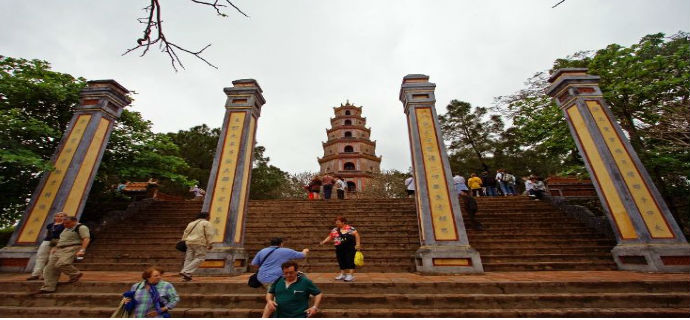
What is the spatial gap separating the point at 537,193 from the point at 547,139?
1819 millimetres

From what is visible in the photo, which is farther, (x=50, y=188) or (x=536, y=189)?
(x=536, y=189)

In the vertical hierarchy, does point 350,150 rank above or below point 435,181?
above

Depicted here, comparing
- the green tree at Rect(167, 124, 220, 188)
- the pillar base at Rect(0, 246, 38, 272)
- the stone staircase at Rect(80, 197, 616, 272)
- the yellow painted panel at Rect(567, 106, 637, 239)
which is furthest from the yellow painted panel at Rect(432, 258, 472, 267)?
the green tree at Rect(167, 124, 220, 188)

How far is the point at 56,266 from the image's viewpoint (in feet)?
13.5

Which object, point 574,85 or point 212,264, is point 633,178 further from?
point 212,264

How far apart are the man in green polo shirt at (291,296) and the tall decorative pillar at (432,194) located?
3.33 m

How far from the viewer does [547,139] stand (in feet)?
30.3

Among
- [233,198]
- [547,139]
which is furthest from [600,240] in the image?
[233,198]

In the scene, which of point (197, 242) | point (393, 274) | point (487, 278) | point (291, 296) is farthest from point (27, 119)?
point (487, 278)

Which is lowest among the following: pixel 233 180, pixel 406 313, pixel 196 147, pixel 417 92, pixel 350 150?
pixel 406 313

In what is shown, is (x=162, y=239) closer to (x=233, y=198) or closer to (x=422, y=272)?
(x=233, y=198)

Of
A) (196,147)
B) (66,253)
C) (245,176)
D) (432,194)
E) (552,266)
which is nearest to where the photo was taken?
(66,253)

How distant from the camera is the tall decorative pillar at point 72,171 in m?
5.66

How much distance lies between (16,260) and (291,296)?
679 centimetres
